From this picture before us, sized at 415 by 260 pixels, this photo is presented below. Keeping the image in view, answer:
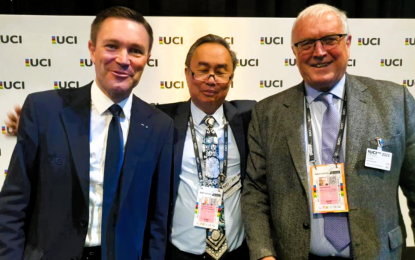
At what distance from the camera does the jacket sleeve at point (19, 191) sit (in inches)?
53.9

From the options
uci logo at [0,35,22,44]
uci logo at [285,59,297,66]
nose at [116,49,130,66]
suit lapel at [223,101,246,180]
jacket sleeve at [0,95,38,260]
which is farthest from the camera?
uci logo at [285,59,297,66]

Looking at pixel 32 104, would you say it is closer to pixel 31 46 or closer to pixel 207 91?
pixel 207 91

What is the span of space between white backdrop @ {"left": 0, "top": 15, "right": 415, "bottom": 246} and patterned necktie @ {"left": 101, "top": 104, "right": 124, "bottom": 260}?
151 centimetres

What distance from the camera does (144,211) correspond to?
1602 millimetres

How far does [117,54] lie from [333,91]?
3.73 feet

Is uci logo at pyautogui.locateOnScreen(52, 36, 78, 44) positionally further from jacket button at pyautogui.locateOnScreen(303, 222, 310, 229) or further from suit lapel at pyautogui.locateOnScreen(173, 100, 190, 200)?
jacket button at pyautogui.locateOnScreen(303, 222, 310, 229)

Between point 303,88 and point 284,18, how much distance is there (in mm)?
1483

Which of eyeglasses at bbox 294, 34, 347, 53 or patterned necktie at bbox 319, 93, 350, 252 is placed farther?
eyeglasses at bbox 294, 34, 347, 53

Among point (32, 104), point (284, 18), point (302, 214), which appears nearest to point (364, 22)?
point (284, 18)

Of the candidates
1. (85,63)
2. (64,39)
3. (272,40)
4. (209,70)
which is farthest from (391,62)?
(64,39)

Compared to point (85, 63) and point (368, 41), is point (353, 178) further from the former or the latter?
point (85, 63)

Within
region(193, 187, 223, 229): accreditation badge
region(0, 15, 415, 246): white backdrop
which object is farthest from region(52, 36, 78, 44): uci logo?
region(193, 187, 223, 229): accreditation badge

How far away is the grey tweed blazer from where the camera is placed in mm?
1494

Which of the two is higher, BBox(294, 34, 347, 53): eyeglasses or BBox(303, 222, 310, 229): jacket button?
BBox(294, 34, 347, 53): eyeglasses
